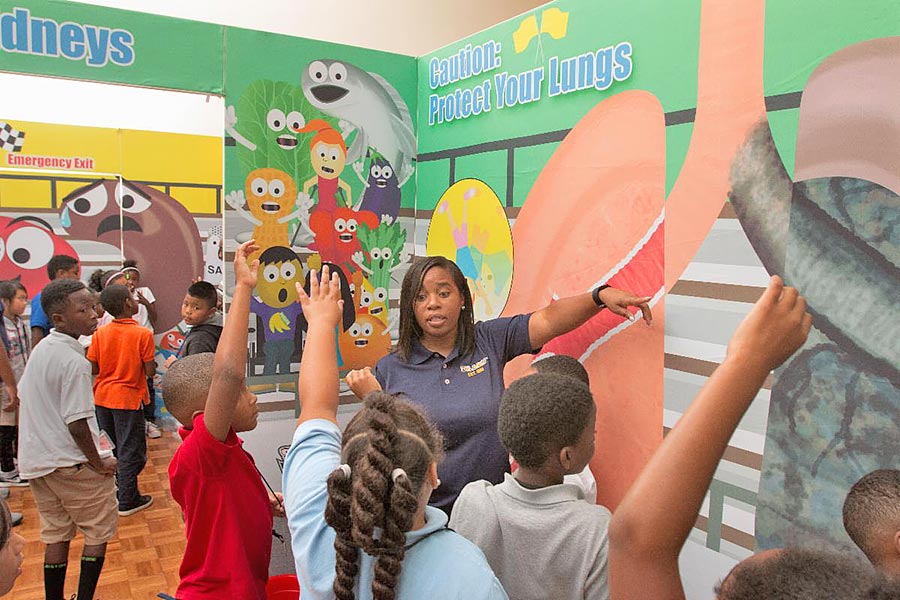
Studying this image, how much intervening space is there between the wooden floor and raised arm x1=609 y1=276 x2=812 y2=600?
317 cm

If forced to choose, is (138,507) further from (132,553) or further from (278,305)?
(278,305)

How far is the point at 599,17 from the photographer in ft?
7.16

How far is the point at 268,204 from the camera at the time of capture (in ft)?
9.83

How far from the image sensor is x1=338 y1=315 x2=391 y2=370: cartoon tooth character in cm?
322

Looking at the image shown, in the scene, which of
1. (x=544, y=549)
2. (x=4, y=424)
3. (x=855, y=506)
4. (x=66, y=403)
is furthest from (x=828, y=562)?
(x=4, y=424)

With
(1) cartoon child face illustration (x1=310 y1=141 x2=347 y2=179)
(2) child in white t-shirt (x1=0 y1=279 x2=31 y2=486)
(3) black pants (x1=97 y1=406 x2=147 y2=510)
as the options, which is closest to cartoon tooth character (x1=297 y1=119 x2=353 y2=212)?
(1) cartoon child face illustration (x1=310 y1=141 x2=347 y2=179)

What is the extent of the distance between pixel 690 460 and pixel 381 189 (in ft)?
8.75

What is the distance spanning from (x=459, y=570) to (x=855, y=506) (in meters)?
0.95

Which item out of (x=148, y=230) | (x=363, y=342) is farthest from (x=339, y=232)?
(x=148, y=230)

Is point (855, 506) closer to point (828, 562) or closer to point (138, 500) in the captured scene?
point (828, 562)

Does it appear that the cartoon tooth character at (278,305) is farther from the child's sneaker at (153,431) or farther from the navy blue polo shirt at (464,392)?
the child's sneaker at (153,431)

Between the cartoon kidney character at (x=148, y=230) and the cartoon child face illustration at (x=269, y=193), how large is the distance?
337 cm

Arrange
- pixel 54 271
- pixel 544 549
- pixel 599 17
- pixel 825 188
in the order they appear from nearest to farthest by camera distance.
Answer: pixel 544 549 → pixel 825 188 → pixel 599 17 → pixel 54 271

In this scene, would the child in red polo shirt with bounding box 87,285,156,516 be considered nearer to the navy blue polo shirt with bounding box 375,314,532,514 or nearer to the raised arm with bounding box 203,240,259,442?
the navy blue polo shirt with bounding box 375,314,532,514
